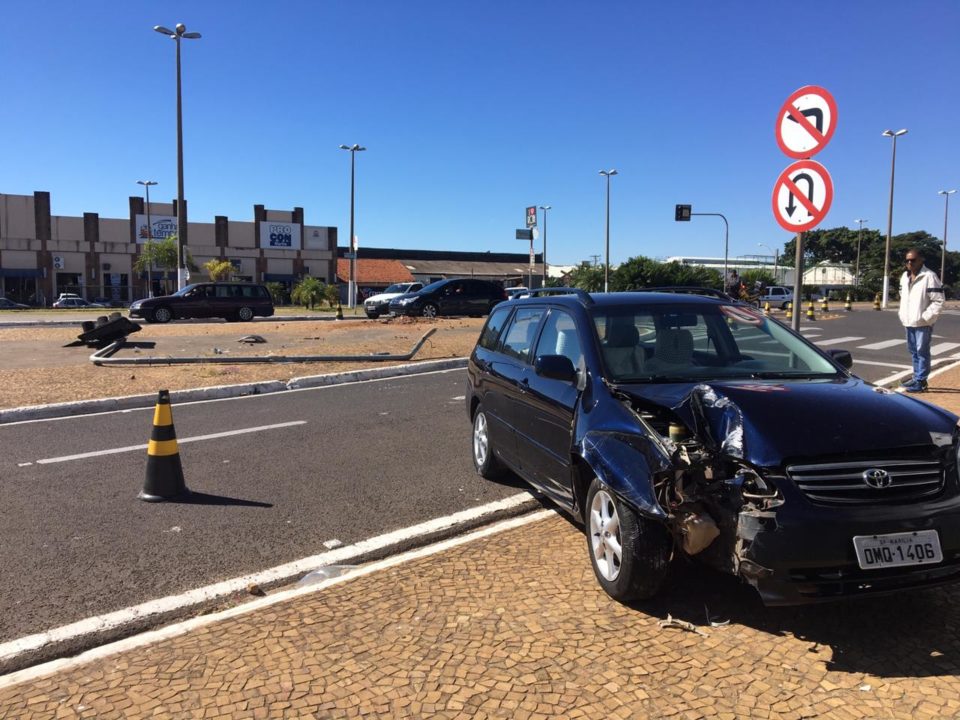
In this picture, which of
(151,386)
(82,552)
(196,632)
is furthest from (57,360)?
(196,632)

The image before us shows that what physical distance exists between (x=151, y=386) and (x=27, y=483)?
16.8 ft

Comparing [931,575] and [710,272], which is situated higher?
[710,272]

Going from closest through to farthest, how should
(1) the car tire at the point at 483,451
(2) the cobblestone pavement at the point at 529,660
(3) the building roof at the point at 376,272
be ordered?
1. (2) the cobblestone pavement at the point at 529,660
2. (1) the car tire at the point at 483,451
3. (3) the building roof at the point at 376,272

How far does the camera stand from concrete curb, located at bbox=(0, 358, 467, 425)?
9031 mm

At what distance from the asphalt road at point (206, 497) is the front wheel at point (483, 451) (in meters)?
0.12

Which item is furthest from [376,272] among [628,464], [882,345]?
[628,464]

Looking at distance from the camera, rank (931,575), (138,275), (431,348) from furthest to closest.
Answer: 1. (138,275)
2. (431,348)
3. (931,575)

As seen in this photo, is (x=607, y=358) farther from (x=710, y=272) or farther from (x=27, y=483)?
(x=710, y=272)

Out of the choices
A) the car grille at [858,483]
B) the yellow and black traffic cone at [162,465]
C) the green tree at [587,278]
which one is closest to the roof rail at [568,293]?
the car grille at [858,483]

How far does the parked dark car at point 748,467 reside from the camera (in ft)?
10.0

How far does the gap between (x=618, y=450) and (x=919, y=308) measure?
7973 millimetres

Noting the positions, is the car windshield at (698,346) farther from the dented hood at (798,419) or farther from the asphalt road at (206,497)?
the asphalt road at (206,497)

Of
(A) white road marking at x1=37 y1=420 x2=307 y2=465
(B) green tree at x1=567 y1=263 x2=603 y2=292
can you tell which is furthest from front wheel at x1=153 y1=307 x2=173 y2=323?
(B) green tree at x1=567 y1=263 x2=603 y2=292

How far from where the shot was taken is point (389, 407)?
379 inches
